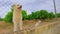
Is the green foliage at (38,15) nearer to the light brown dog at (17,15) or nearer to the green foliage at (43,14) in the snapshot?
the green foliage at (43,14)

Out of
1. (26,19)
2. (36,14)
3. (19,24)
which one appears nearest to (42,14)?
(36,14)

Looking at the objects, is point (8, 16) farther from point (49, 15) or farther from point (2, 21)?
point (49, 15)

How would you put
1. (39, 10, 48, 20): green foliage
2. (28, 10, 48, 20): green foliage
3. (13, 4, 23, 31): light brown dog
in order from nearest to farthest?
(13, 4, 23, 31): light brown dog, (28, 10, 48, 20): green foliage, (39, 10, 48, 20): green foliage

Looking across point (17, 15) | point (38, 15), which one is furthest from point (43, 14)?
point (17, 15)

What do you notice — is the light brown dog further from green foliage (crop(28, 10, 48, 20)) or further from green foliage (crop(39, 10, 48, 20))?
green foliage (crop(39, 10, 48, 20))

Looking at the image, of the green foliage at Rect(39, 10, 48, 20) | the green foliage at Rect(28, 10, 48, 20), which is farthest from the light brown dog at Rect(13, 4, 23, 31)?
the green foliage at Rect(39, 10, 48, 20)

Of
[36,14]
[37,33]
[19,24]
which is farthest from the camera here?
[36,14]

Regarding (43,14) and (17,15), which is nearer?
(17,15)

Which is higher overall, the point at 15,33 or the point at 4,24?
the point at 15,33

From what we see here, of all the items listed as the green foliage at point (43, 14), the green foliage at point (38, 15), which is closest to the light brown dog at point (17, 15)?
the green foliage at point (38, 15)

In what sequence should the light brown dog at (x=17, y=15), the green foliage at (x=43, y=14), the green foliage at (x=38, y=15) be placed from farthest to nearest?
the green foliage at (x=43, y=14) < the green foliage at (x=38, y=15) < the light brown dog at (x=17, y=15)

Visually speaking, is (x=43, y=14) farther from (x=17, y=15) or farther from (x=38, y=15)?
(x=17, y=15)

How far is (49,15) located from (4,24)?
576cm

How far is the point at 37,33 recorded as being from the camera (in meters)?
2.66
